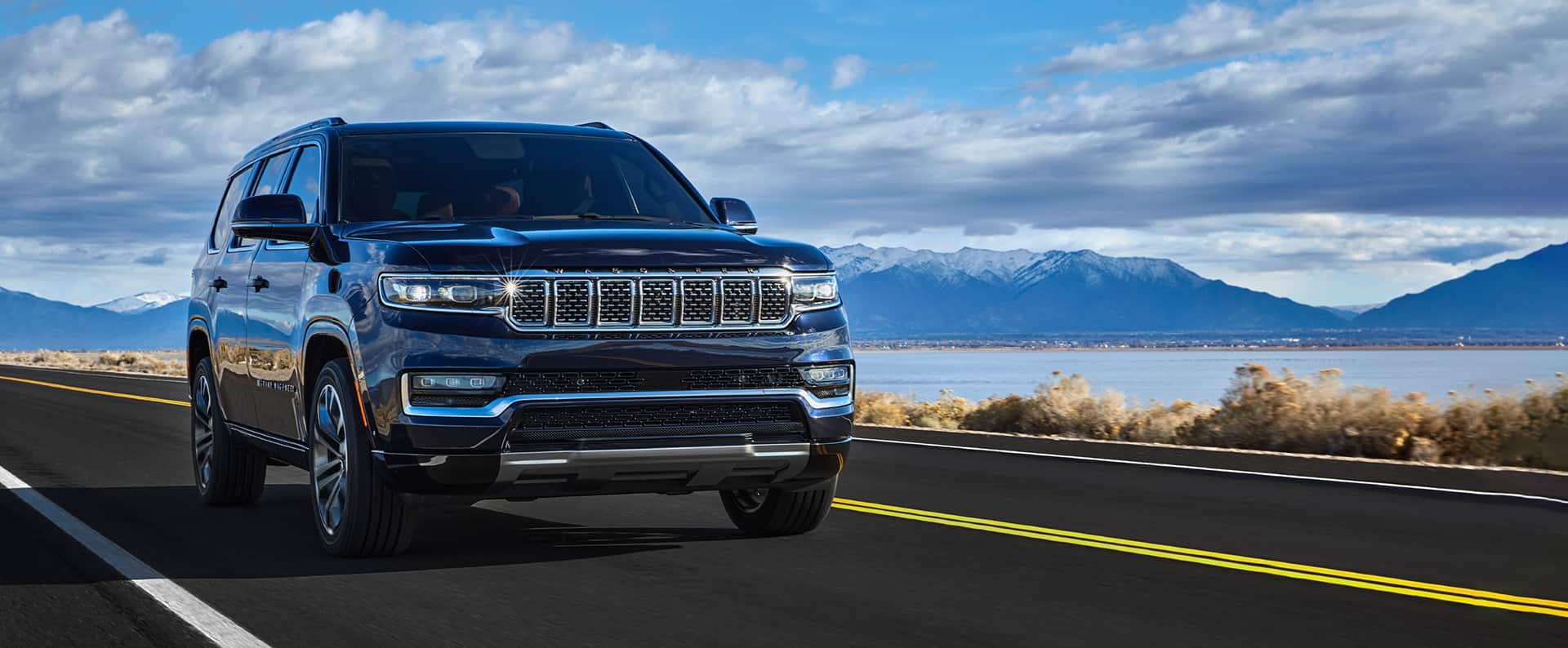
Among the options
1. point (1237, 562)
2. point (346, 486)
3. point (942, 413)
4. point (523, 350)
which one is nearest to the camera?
point (523, 350)

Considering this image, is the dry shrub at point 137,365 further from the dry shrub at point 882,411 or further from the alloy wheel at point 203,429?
the alloy wheel at point 203,429

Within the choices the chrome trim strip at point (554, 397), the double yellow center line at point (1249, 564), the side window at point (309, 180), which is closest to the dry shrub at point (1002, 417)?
the double yellow center line at point (1249, 564)

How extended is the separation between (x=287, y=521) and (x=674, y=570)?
3.24m

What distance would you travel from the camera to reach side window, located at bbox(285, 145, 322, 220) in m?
8.74

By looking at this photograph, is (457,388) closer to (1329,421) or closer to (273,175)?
(273,175)

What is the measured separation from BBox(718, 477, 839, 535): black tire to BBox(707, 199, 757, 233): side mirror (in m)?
1.42

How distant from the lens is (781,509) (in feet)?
28.5

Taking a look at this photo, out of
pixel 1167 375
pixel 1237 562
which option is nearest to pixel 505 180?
pixel 1237 562

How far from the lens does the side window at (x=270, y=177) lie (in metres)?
9.74

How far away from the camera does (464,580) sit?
7.35m

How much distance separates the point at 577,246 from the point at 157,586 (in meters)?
2.41

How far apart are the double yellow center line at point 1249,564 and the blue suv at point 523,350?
4.13 ft

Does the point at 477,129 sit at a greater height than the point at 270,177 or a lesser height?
greater

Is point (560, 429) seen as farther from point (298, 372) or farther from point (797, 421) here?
point (298, 372)
